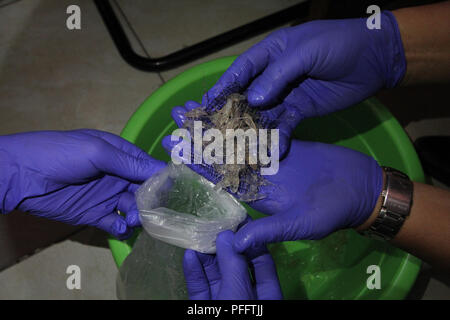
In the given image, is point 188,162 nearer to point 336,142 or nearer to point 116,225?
point 116,225

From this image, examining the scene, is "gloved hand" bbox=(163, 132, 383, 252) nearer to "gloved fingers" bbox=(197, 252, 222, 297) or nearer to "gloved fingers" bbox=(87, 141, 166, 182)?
"gloved fingers" bbox=(87, 141, 166, 182)

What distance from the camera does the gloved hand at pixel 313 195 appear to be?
2.77ft

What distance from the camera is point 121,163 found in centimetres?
95

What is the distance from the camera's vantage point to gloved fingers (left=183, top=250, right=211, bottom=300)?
0.91 m

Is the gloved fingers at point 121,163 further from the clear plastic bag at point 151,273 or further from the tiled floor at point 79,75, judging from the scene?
the tiled floor at point 79,75

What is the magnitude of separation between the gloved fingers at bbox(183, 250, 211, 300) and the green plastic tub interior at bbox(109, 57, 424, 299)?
0.24m

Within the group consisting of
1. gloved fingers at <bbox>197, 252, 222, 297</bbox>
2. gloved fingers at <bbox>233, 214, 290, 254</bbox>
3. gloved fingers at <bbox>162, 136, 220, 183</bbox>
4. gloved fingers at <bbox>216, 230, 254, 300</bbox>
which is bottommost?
gloved fingers at <bbox>197, 252, 222, 297</bbox>

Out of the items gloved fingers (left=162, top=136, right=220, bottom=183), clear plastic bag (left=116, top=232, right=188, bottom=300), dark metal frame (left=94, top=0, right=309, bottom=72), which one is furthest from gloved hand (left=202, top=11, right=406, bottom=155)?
dark metal frame (left=94, top=0, right=309, bottom=72)

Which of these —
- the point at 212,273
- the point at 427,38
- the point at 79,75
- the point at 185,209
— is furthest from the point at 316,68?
the point at 79,75

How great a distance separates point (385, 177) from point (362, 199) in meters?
0.12

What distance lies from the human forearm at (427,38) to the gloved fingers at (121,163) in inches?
34.2

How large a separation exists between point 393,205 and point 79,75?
1.53 metres
